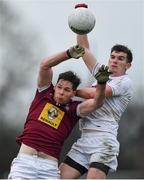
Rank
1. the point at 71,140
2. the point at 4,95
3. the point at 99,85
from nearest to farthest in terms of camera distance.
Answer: the point at 99,85, the point at 71,140, the point at 4,95

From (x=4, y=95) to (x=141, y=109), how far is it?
11.6ft

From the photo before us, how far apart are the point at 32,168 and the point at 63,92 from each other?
2.66 feet

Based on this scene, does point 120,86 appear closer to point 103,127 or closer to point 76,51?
point 103,127

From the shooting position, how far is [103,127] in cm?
821

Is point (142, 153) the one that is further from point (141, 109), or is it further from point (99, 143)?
point (99, 143)

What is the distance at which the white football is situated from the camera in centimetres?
793

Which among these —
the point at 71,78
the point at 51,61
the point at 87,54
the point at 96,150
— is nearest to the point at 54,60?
the point at 51,61

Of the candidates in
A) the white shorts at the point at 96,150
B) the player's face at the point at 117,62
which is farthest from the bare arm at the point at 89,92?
the white shorts at the point at 96,150

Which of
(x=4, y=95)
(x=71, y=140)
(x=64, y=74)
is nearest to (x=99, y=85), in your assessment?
(x=64, y=74)

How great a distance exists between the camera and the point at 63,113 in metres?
8.16

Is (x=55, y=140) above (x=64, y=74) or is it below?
below

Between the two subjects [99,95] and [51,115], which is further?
[51,115]

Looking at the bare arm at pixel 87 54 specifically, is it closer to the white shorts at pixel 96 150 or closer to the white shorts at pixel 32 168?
the white shorts at pixel 96 150

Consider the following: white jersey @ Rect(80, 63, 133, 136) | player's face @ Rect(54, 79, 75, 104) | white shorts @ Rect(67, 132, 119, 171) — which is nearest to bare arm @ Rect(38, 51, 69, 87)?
player's face @ Rect(54, 79, 75, 104)
